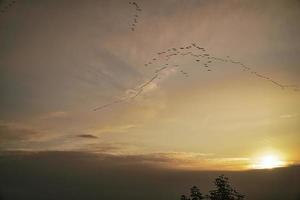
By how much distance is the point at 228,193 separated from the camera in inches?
708

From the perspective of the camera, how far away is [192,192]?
18500mm

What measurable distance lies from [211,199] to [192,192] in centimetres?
95

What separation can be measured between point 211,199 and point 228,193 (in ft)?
2.70

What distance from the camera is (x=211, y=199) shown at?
1808cm

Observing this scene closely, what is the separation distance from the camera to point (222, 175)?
17.8 metres

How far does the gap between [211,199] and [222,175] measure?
4.21 ft

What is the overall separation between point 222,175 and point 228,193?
95 cm

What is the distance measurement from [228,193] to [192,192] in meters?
1.67
